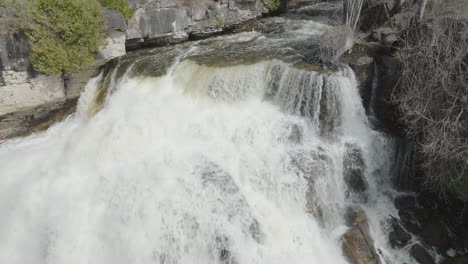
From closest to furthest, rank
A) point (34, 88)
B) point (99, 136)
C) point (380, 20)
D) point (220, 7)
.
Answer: point (99, 136), point (34, 88), point (380, 20), point (220, 7)

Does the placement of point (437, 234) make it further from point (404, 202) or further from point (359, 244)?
point (359, 244)

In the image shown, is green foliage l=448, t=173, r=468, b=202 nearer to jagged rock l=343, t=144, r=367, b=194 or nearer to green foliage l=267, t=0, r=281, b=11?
jagged rock l=343, t=144, r=367, b=194

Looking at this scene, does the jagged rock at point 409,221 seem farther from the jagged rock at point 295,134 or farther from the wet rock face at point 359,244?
the jagged rock at point 295,134

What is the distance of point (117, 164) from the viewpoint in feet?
26.9

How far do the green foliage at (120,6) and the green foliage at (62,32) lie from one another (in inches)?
48.9

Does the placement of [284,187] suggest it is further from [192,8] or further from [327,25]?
[192,8]

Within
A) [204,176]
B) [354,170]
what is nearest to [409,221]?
[354,170]

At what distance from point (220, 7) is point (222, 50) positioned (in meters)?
3.24

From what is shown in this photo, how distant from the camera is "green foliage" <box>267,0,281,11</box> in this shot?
1463 cm

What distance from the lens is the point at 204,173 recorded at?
7.68 m

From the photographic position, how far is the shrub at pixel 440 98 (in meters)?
6.66

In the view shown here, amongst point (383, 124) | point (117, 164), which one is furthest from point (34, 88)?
point (383, 124)

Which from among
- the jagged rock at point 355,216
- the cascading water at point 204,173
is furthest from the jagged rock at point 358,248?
the jagged rock at point 355,216

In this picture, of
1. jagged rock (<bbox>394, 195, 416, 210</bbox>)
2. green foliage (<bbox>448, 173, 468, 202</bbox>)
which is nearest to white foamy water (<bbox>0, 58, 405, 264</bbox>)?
jagged rock (<bbox>394, 195, 416, 210</bbox>)
